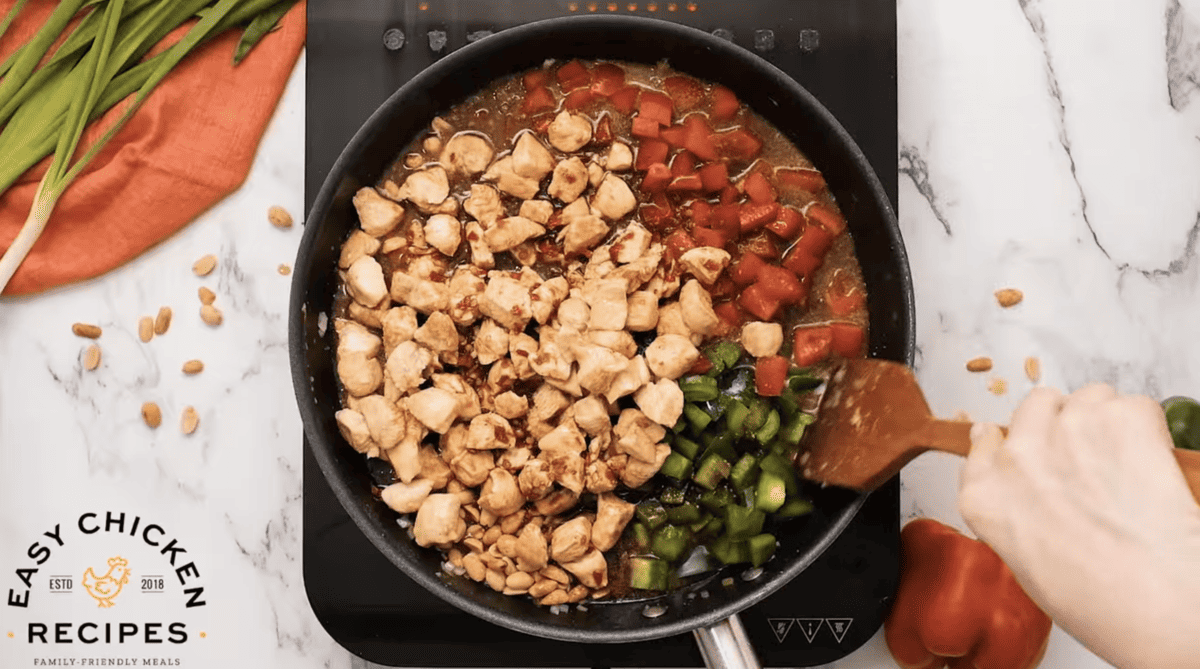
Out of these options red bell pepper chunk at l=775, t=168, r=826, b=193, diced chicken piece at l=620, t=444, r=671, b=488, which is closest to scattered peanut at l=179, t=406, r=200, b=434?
diced chicken piece at l=620, t=444, r=671, b=488

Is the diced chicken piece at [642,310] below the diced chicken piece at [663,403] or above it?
above

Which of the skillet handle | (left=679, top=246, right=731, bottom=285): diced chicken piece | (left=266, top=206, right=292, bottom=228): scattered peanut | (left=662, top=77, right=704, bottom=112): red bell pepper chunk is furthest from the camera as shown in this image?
(left=266, top=206, right=292, bottom=228): scattered peanut

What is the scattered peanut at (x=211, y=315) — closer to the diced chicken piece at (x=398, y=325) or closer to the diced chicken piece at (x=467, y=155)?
the diced chicken piece at (x=398, y=325)

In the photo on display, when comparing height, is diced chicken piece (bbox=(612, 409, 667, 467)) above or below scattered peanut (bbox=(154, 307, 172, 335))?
below

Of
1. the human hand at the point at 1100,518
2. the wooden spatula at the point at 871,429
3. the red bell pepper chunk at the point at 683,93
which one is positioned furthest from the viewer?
the red bell pepper chunk at the point at 683,93

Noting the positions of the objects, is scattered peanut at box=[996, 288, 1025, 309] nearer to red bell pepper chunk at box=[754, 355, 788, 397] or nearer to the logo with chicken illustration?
red bell pepper chunk at box=[754, 355, 788, 397]

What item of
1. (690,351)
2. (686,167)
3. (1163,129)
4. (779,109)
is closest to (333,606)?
(690,351)

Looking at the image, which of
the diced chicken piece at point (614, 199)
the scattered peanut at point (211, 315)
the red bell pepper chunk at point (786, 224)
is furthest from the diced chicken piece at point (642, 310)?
the scattered peanut at point (211, 315)
